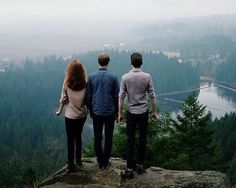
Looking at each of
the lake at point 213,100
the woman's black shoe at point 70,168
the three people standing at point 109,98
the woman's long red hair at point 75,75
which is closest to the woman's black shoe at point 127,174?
the three people standing at point 109,98

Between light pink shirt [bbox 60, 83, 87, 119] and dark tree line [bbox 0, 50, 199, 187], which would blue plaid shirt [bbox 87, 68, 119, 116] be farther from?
dark tree line [bbox 0, 50, 199, 187]

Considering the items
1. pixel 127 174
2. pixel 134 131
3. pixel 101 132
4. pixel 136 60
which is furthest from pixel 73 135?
pixel 136 60

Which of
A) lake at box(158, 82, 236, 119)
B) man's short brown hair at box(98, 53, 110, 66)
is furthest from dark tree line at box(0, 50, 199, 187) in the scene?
lake at box(158, 82, 236, 119)

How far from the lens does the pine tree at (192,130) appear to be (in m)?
20.5

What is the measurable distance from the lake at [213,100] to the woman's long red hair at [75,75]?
8073 cm

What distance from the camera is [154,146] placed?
640 inches

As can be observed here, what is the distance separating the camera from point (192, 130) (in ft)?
67.1

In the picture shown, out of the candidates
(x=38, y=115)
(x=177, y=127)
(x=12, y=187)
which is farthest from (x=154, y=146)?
(x=38, y=115)

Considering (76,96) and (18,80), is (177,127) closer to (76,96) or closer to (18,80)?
(76,96)

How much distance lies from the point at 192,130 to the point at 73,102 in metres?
13.3

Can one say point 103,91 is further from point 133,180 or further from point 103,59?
point 133,180

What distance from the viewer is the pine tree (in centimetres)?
2050

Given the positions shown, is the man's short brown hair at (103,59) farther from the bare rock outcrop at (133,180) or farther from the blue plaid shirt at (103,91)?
the bare rock outcrop at (133,180)

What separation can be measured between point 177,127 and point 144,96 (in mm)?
13613
